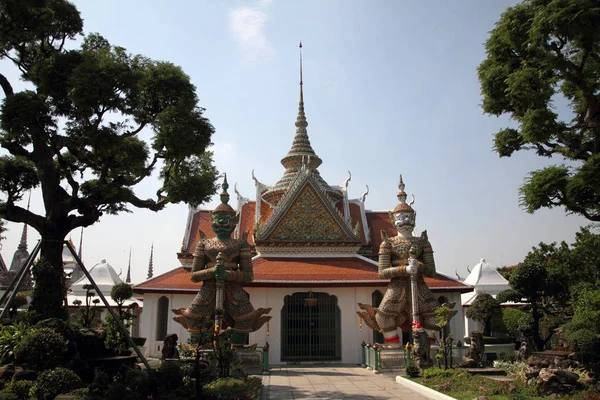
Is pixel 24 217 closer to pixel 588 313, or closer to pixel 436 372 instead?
pixel 436 372

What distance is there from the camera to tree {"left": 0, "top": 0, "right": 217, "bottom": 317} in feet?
29.9

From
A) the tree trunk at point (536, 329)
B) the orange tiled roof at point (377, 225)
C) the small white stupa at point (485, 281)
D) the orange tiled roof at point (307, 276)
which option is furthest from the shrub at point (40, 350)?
the small white stupa at point (485, 281)

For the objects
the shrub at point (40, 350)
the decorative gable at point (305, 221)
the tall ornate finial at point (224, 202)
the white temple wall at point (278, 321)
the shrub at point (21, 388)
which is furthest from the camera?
the decorative gable at point (305, 221)

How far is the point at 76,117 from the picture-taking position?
973cm

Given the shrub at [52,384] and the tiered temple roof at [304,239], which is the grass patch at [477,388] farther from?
the shrub at [52,384]

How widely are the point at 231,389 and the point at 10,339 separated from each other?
13.4ft

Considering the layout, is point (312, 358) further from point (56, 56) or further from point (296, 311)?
point (56, 56)

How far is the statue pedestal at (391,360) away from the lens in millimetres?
12438

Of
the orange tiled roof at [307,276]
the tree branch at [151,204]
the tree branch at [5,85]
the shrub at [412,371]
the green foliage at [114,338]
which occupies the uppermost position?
the tree branch at [5,85]

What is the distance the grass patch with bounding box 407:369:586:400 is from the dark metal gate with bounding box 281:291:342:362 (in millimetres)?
5655

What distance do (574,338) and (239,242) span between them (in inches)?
306

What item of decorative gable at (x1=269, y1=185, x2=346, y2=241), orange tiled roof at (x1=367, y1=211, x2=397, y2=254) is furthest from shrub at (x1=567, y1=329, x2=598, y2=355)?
orange tiled roof at (x1=367, y1=211, x2=397, y2=254)

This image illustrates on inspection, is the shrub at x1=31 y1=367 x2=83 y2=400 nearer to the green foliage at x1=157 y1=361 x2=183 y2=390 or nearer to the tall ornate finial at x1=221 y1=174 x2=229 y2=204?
Answer: the green foliage at x1=157 y1=361 x2=183 y2=390

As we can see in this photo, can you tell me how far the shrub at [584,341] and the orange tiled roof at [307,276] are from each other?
6.07 meters
